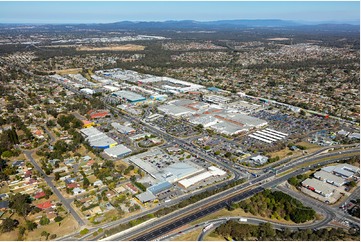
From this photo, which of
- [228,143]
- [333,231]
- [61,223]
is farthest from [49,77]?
[333,231]

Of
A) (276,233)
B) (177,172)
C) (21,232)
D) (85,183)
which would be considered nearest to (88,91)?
(85,183)

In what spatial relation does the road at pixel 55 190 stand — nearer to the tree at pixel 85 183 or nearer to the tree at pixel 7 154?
the tree at pixel 7 154

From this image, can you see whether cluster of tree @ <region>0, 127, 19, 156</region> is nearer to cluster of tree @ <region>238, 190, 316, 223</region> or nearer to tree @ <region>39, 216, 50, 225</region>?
tree @ <region>39, 216, 50, 225</region>

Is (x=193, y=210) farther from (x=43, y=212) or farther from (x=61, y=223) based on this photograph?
(x=43, y=212)

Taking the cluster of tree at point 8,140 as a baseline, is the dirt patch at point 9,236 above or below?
below

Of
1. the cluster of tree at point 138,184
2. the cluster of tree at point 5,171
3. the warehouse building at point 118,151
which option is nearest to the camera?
the cluster of tree at point 138,184

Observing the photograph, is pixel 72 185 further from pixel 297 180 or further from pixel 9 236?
pixel 297 180

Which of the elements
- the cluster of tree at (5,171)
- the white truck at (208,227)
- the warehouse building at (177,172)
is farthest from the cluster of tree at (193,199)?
the cluster of tree at (5,171)
